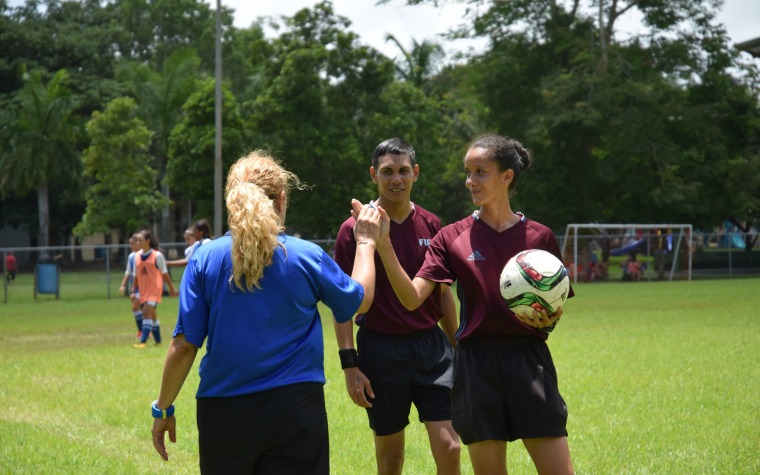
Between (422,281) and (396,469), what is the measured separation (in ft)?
5.15

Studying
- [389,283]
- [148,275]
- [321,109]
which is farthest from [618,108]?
[389,283]

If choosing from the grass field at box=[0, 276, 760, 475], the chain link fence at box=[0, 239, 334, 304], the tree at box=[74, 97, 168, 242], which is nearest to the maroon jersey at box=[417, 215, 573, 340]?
the grass field at box=[0, 276, 760, 475]

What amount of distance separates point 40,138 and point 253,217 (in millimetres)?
51748

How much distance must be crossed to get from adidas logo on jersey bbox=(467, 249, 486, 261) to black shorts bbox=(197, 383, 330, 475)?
1255mm

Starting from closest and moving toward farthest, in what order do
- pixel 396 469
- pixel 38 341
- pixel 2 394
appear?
pixel 396 469 → pixel 2 394 → pixel 38 341

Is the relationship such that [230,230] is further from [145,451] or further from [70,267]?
[70,267]

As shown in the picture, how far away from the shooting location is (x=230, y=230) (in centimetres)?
421

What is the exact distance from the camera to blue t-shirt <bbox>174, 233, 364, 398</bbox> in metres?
4.11

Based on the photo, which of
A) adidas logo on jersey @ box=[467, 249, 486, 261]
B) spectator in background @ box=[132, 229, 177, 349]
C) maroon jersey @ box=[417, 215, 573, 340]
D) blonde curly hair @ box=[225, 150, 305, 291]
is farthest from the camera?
spectator in background @ box=[132, 229, 177, 349]

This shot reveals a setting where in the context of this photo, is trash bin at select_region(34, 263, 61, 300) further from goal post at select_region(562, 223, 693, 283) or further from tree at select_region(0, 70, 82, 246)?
tree at select_region(0, 70, 82, 246)

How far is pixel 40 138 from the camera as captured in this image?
5238cm

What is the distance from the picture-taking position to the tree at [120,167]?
45.6 meters

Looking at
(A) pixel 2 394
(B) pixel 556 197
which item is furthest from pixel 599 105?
(A) pixel 2 394

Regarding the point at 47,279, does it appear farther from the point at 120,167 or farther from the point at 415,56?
the point at 415,56
